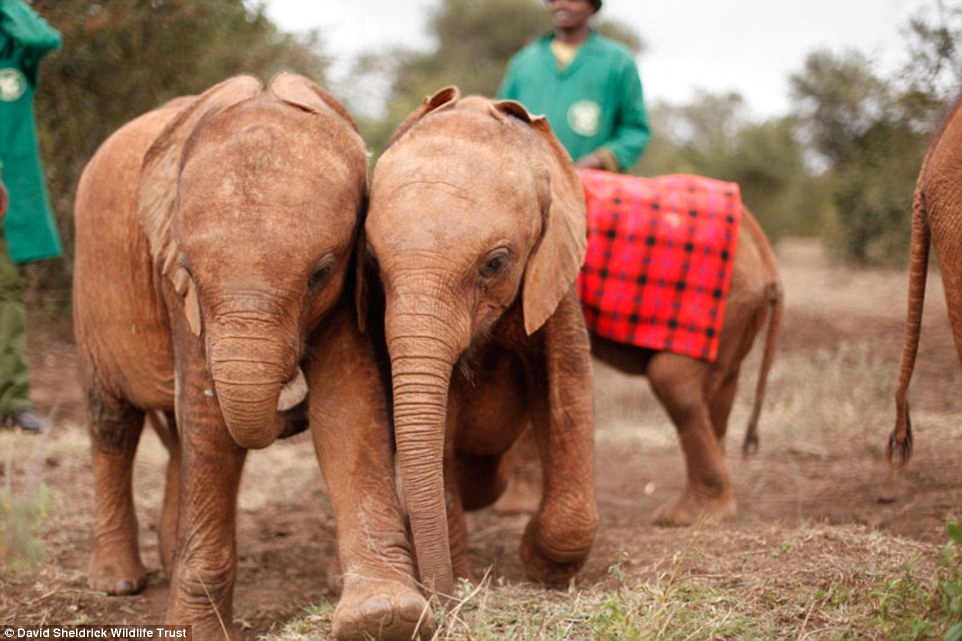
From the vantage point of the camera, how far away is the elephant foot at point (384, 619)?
137 inches

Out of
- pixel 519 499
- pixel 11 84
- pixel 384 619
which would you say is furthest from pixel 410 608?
pixel 11 84

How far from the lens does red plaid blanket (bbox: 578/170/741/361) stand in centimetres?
565

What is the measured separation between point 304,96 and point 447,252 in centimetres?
88

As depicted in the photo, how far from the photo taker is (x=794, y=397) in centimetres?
867

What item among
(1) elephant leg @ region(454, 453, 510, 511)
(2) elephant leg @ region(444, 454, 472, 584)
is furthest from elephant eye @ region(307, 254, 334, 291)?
(1) elephant leg @ region(454, 453, 510, 511)

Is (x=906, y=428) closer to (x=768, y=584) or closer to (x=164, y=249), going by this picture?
(x=768, y=584)

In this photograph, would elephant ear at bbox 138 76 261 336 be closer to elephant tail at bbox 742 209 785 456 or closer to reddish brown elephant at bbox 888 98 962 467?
reddish brown elephant at bbox 888 98 962 467

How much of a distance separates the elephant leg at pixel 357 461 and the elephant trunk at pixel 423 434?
162mm

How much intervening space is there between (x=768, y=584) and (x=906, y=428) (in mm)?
1072

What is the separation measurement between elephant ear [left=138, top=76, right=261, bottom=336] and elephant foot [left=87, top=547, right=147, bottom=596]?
1544mm

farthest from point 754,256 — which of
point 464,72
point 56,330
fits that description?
point 464,72

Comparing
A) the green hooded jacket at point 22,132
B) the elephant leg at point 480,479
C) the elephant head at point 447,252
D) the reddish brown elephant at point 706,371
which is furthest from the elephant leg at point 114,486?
the reddish brown elephant at point 706,371

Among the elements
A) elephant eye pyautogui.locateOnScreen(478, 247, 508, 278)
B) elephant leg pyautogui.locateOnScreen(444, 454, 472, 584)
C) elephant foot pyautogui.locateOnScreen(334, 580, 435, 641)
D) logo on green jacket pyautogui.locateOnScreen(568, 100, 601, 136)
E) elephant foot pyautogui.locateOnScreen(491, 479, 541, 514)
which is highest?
logo on green jacket pyautogui.locateOnScreen(568, 100, 601, 136)

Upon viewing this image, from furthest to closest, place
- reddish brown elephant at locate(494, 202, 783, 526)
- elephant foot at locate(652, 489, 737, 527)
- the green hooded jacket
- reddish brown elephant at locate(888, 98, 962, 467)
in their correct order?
the green hooded jacket < elephant foot at locate(652, 489, 737, 527) < reddish brown elephant at locate(494, 202, 783, 526) < reddish brown elephant at locate(888, 98, 962, 467)
